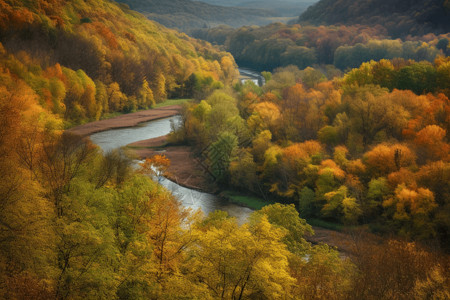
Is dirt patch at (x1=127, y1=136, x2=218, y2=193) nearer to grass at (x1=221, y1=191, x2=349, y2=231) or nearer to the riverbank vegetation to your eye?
the riverbank vegetation

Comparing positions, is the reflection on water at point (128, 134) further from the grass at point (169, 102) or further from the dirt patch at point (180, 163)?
the grass at point (169, 102)

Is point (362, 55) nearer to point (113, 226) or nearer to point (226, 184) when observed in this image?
point (226, 184)

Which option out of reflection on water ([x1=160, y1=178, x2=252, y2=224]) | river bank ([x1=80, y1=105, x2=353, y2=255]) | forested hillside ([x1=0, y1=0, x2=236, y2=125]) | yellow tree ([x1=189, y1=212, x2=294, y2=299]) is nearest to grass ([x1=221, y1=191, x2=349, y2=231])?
river bank ([x1=80, y1=105, x2=353, y2=255])

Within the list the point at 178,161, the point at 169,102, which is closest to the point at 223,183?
the point at 178,161

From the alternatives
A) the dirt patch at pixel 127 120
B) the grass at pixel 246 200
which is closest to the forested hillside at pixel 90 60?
the dirt patch at pixel 127 120

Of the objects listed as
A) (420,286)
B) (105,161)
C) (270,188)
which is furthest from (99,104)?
(420,286)
